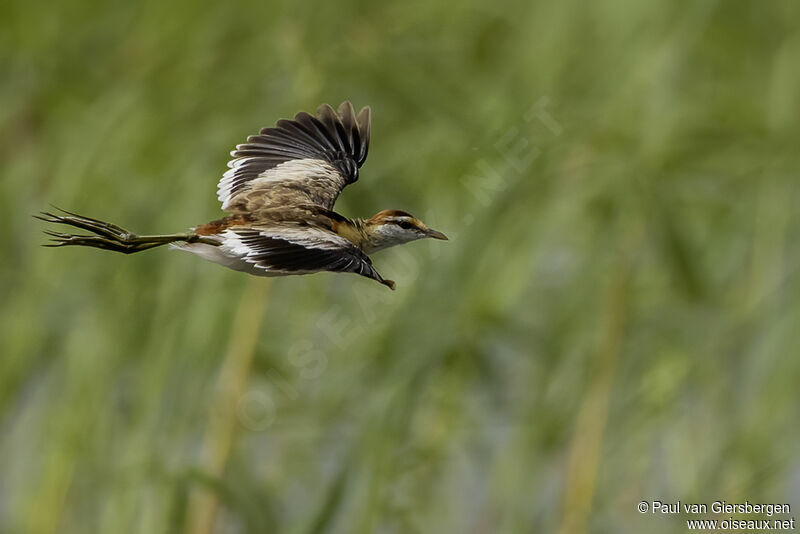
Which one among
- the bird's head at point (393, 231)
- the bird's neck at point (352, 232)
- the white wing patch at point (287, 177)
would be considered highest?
the white wing patch at point (287, 177)

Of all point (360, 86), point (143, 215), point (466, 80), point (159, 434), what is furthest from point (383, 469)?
point (466, 80)

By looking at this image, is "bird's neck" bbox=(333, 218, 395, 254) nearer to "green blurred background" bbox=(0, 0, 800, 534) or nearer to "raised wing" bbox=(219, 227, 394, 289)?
"raised wing" bbox=(219, 227, 394, 289)

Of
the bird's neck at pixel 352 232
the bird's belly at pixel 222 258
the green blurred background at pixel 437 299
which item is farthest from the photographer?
the green blurred background at pixel 437 299

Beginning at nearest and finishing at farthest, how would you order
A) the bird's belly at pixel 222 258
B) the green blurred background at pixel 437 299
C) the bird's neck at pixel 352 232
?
1. the bird's belly at pixel 222 258
2. the bird's neck at pixel 352 232
3. the green blurred background at pixel 437 299

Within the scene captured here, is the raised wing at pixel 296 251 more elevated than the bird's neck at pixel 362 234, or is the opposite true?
the bird's neck at pixel 362 234

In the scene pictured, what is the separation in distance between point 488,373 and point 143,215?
62cm

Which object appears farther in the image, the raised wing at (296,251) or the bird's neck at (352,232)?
the bird's neck at (352,232)

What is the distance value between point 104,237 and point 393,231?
0.14 metres

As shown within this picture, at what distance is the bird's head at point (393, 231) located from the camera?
0.60 meters

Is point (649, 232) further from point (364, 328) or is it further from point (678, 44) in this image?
point (364, 328)

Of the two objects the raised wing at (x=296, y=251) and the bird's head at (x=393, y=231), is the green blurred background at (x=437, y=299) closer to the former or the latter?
the bird's head at (x=393, y=231)

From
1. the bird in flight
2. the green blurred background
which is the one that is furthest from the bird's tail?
the green blurred background

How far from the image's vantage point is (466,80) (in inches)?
72.9

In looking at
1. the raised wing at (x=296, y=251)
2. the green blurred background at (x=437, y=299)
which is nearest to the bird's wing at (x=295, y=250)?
the raised wing at (x=296, y=251)
